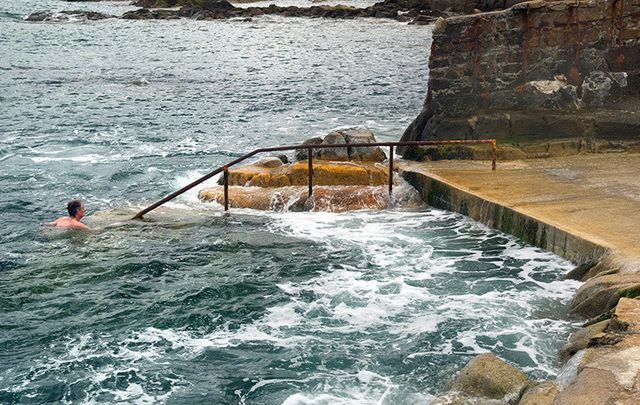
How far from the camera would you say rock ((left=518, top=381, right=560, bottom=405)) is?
6.94 meters

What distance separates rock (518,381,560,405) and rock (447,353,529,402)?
24cm

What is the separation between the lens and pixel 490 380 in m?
7.64

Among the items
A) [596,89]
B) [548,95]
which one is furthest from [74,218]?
[596,89]

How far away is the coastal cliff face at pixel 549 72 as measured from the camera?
1445 cm

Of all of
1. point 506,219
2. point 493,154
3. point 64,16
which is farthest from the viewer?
point 64,16

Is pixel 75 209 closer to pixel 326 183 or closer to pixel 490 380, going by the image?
pixel 326 183

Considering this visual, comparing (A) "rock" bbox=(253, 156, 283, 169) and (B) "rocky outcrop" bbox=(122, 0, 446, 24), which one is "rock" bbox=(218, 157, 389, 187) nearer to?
(A) "rock" bbox=(253, 156, 283, 169)

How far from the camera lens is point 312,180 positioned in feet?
46.9

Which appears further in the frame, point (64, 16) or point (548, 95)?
point (64, 16)

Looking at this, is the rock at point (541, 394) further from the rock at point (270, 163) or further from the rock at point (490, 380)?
the rock at point (270, 163)

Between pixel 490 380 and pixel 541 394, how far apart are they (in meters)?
0.67

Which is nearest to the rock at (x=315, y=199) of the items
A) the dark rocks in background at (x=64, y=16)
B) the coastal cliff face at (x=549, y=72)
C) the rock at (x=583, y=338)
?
the coastal cliff face at (x=549, y=72)

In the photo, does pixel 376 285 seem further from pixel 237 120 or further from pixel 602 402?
pixel 237 120

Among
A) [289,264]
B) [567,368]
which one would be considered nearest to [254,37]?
[289,264]
